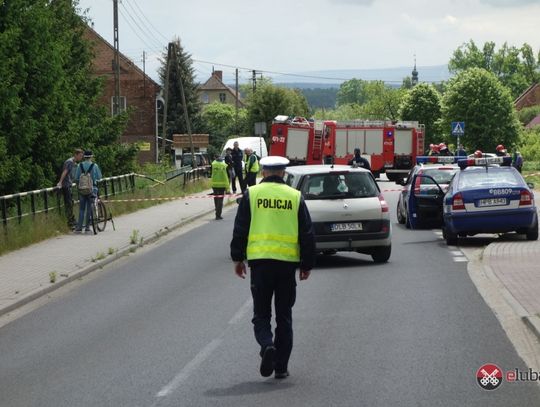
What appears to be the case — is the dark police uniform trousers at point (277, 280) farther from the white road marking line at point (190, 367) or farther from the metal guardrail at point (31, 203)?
the metal guardrail at point (31, 203)

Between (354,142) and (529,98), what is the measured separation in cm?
10325

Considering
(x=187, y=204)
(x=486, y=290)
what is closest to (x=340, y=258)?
(x=486, y=290)

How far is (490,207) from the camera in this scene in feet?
67.3

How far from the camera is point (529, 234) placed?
68.9 ft

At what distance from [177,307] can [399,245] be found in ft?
29.1

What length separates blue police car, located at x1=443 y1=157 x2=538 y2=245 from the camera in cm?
2050

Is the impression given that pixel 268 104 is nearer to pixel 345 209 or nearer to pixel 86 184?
pixel 86 184

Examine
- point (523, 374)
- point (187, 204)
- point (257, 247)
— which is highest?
point (257, 247)

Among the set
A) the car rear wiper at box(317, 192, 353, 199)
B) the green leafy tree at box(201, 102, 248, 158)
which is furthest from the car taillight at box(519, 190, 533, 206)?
the green leafy tree at box(201, 102, 248, 158)

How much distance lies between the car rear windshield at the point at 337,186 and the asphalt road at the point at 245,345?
137 centimetres

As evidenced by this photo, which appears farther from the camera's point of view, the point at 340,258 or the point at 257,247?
the point at 340,258

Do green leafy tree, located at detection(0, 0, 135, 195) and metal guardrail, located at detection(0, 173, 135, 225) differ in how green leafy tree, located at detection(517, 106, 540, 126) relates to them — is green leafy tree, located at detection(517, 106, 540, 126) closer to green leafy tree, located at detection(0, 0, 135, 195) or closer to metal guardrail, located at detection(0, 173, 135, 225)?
green leafy tree, located at detection(0, 0, 135, 195)

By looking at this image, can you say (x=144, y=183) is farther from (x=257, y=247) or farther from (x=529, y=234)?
(x=257, y=247)

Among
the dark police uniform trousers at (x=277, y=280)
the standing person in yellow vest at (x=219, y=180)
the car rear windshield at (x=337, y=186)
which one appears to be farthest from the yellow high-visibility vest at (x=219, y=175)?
the dark police uniform trousers at (x=277, y=280)
